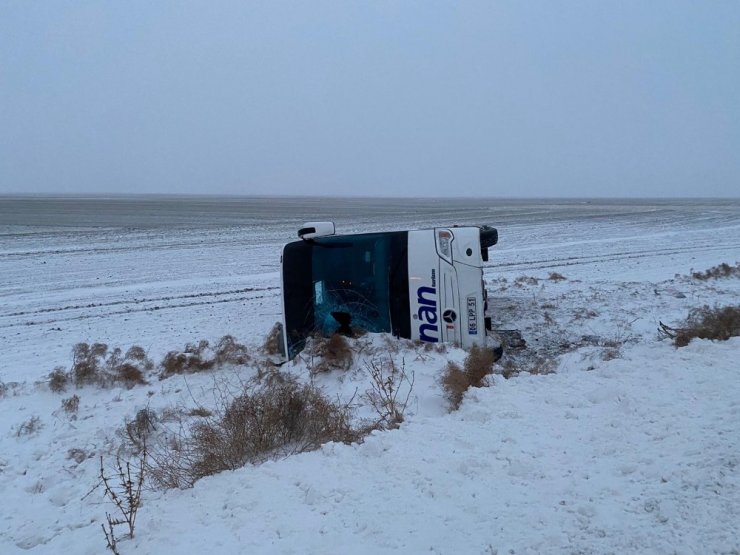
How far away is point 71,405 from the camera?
6.87 m

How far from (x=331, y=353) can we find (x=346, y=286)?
1.21 m

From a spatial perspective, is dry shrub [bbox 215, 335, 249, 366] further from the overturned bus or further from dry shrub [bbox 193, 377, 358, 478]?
dry shrub [bbox 193, 377, 358, 478]

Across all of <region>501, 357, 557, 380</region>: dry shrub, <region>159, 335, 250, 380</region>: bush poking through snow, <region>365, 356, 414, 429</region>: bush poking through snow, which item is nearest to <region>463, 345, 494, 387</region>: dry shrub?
<region>501, 357, 557, 380</region>: dry shrub

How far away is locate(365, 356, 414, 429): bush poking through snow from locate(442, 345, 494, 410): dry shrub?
0.43m

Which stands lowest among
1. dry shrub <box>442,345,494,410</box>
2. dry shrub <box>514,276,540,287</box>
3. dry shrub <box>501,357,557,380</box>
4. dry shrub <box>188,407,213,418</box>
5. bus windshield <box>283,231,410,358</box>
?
dry shrub <box>188,407,213,418</box>

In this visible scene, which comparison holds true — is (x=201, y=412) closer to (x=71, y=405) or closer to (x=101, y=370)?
(x=71, y=405)

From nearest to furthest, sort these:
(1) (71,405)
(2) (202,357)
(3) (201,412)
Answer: (3) (201,412) < (1) (71,405) < (2) (202,357)

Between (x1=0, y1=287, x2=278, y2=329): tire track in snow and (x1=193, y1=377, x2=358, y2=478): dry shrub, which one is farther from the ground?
(x1=0, y1=287, x2=278, y2=329): tire track in snow

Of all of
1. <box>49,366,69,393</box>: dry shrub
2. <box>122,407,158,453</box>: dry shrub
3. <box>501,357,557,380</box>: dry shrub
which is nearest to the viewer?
<box>122,407,158,453</box>: dry shrub

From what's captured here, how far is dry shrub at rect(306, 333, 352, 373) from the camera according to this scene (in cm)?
772

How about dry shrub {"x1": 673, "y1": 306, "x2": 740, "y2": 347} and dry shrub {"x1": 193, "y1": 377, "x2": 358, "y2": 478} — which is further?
dry shrub {"x1": 673, "y1": 306, "x2": 740, "y2": 347}

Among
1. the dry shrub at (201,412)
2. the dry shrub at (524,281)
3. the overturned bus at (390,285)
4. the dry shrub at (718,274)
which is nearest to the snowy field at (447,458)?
the dry shrub at (201,412)

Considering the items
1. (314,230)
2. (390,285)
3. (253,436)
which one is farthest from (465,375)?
(314,230)

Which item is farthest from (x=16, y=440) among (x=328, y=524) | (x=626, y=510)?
(x=626, y=510)
